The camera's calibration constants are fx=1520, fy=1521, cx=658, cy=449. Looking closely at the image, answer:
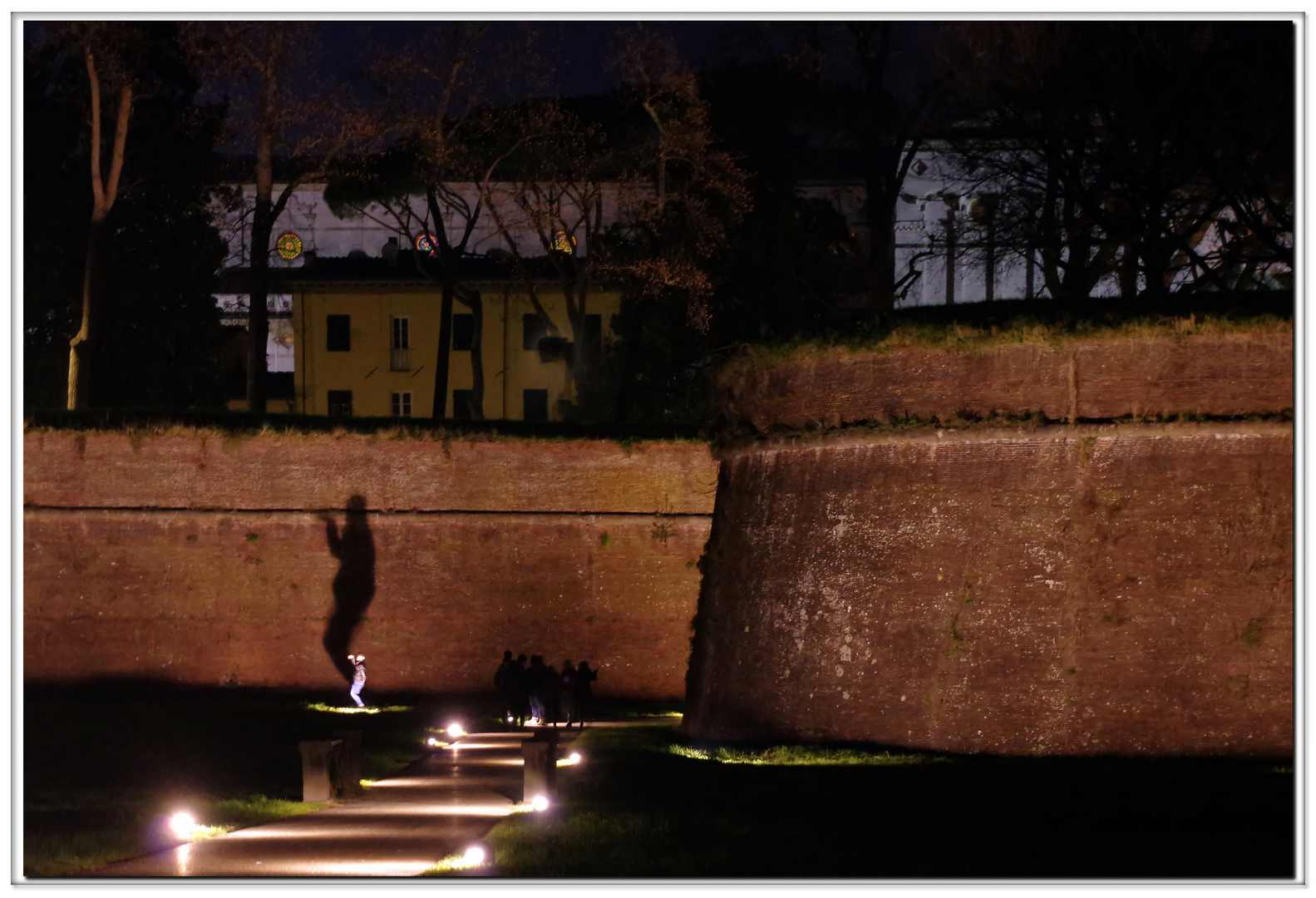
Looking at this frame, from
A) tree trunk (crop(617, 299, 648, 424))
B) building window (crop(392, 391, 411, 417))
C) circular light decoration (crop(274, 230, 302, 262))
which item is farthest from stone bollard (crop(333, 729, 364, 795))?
building window (crop(392, 391, 411, 417))

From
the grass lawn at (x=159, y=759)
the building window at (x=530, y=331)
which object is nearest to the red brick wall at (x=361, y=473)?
the grass lawn at (x=159, y=759)

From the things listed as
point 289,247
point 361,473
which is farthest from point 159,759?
point 289,247

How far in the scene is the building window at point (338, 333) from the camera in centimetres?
4997

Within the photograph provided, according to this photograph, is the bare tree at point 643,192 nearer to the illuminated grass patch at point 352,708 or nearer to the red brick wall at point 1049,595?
the illuminated grass patch at point 352,708

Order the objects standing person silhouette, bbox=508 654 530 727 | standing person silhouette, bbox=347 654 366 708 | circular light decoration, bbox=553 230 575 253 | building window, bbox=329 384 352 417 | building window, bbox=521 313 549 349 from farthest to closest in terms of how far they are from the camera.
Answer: building window, bbox=329 384 352 417 < building window, bbox=521 313 549 349 < circular light decoration, bbox=553 230 575 253 < standing person silhouette, bbox=347 654 366 708 < standing person silhouette, bbox=508 654 530 727

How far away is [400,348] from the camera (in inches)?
1966

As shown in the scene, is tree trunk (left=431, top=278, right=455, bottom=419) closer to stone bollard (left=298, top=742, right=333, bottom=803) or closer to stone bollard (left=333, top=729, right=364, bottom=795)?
stone bollard (left=333, top=729, right=364, bottom=795)

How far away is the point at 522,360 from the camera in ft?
162

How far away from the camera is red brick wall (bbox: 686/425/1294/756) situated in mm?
11594

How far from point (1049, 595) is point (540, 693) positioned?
850 centimetres

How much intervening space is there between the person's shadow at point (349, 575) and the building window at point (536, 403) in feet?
94.9

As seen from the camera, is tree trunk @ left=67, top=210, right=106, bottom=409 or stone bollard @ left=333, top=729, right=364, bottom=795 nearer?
stone bollard @ left=333, top=729, right=364, bottom=795

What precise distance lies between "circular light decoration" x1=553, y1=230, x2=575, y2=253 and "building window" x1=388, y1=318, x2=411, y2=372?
19260 millimetres

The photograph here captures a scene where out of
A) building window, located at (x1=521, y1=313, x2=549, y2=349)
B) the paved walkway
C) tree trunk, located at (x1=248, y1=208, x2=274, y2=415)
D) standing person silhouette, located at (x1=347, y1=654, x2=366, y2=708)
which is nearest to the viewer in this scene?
the paved walkway
